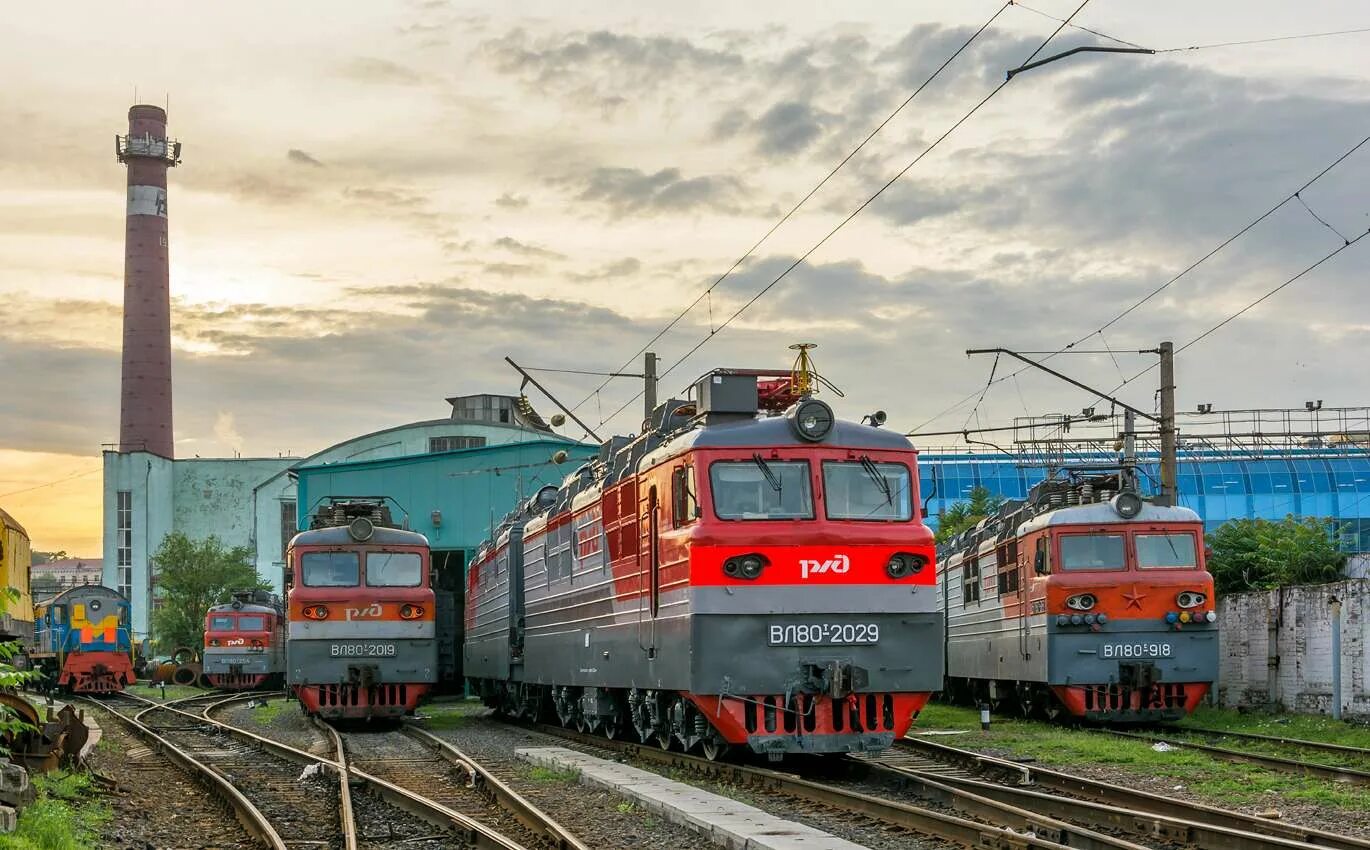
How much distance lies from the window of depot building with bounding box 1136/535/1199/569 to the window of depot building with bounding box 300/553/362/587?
12598 mm

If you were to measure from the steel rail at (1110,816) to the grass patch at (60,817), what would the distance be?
7.18 meters

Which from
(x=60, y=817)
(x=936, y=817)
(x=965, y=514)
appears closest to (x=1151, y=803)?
(x=936, y=817)

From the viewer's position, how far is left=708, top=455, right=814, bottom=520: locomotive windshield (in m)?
16.7

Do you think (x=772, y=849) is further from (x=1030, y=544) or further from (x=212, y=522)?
(x=212, y=522)

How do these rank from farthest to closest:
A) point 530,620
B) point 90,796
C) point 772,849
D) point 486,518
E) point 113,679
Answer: point 486,518
point 113,679
point 530,620
point 90,796
point 772,849

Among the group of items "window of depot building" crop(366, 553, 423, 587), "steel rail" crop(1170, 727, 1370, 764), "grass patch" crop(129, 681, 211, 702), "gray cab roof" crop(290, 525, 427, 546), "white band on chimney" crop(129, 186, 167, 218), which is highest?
"white band on chimney" crop(129, 186, 167, 218)

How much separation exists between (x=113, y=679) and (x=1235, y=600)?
3250cm

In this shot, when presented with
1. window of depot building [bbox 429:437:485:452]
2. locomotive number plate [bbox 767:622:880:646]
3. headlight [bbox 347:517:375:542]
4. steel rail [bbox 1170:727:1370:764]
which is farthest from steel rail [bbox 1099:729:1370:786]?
window of depot building [bbox 429:437:485:452]

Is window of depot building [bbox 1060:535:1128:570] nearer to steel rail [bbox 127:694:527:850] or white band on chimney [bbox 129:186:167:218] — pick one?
steel rail [bbox 127:694:527:850]

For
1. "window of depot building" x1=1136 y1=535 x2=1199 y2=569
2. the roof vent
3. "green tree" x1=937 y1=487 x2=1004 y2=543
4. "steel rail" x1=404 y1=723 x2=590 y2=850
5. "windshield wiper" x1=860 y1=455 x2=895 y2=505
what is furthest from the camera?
"green tree" x1=937 y1=487 x2=1004 y2=543

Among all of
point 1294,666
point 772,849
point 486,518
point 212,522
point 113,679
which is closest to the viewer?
point 772,849

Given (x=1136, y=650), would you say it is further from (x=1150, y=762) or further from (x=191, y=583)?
(x=191, y=583)

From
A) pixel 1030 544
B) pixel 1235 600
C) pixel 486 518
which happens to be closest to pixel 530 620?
pixel 1030 544

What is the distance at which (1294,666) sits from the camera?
24906 mm
